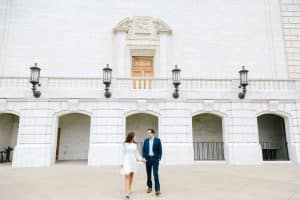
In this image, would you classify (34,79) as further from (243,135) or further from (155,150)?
(243,135)

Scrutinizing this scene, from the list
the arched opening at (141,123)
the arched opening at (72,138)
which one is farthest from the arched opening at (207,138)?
the arched opening at (72,138)

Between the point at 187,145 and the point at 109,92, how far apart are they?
5181 mm

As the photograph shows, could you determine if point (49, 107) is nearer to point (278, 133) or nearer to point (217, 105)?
point (217, 105)

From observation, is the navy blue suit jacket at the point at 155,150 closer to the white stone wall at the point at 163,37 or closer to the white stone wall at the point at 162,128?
the white stone wall at the point at 162,128

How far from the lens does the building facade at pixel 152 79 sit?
11927 millimetres

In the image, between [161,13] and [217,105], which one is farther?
[161,13]

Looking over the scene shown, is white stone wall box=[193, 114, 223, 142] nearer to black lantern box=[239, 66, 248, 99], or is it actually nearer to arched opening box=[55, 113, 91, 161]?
black lantern box=[239, 66, 248, 99]

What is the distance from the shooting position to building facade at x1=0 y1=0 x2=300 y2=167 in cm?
1193

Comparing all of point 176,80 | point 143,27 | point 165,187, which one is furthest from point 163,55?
point 165,187

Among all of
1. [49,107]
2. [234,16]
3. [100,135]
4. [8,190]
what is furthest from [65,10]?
[8,190]

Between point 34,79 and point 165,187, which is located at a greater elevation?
point 34,79

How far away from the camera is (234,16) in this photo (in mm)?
16844

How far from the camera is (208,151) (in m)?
14.2

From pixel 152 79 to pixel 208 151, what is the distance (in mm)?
6007
